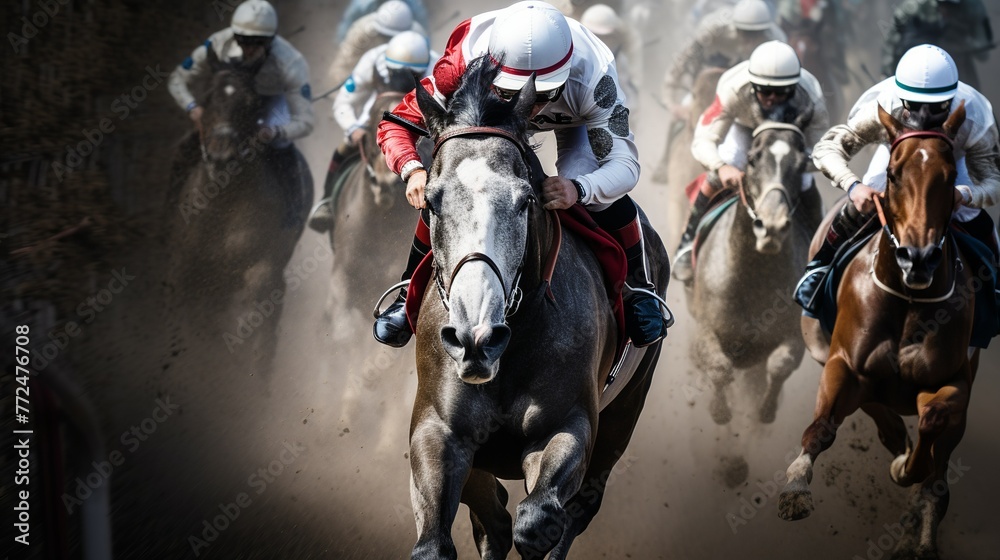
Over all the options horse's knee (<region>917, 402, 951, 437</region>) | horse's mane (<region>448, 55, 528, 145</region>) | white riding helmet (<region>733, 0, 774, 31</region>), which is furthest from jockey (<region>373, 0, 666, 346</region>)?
white riding helmet (<region>733, 0, 774, 31</region>)

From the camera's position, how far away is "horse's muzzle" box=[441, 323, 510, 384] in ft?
11.1

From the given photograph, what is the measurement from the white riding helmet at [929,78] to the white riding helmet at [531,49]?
2.62 meters

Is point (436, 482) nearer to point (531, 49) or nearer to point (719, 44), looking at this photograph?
point (531, 49)

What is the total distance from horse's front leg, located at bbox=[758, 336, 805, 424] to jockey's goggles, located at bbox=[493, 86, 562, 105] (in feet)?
16.5

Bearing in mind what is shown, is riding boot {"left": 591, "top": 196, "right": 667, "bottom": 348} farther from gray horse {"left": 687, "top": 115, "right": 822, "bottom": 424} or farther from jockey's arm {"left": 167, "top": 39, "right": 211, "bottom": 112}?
jockey's arm {"left": 167, "top": 39, "right": 211, "bottom": 112}

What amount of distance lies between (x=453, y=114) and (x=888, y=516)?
17.5 feet

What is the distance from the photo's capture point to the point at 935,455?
19.7 ft

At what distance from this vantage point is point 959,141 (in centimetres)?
641

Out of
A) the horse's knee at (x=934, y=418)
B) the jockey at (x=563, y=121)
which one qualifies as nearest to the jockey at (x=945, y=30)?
the horse's knee at (x=934, y=418)

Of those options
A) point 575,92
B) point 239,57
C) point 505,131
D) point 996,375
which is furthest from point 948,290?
point 239,57

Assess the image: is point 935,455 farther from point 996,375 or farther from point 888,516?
point 996,375

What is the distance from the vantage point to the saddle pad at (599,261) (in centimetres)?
450

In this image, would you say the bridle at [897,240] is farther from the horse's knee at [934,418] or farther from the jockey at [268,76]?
the jockey at [268,76]

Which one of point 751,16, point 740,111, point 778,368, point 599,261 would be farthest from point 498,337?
point 751,16
